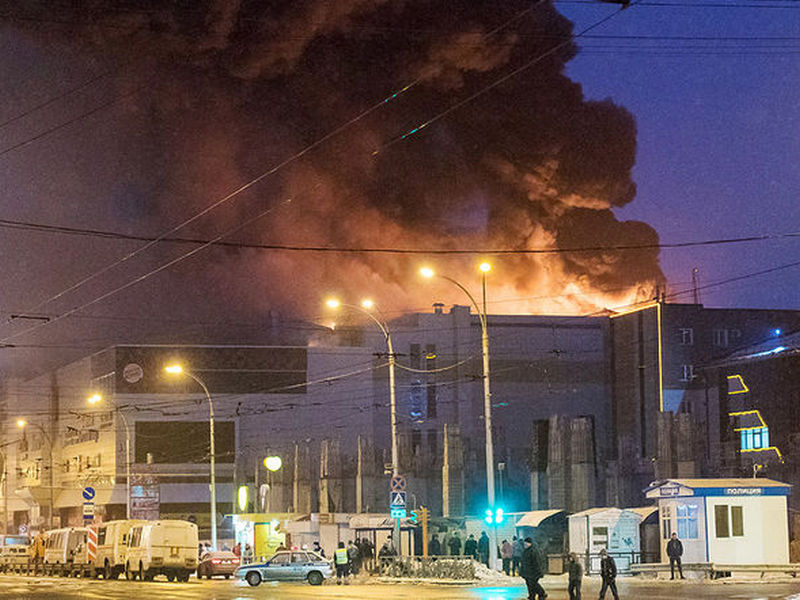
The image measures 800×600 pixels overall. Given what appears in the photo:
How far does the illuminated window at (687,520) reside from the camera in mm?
42562

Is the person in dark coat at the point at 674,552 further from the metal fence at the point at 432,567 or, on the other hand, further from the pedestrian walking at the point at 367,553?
the pedestrian walking at the point at 367,553

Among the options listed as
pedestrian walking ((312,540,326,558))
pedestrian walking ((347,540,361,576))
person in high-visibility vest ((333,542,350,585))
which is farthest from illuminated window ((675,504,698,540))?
pedestrian walking ((312,540,326,558))

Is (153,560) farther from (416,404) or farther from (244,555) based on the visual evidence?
(416,404)

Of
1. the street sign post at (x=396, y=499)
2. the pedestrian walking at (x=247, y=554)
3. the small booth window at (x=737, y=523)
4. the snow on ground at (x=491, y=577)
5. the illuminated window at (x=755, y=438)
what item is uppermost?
the illuminated window at (x=755, y=438)

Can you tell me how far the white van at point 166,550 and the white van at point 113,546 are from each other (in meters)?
1.31

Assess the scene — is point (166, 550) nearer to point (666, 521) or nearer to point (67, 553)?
point (67, 553)

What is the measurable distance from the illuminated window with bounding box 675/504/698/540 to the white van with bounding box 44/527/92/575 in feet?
89.9

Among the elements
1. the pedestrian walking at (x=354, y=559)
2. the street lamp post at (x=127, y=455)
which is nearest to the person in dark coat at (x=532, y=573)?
the pedestrian walking at (x=354, y=559)

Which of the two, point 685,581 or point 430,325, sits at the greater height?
point 430,325

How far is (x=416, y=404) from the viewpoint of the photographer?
94.2 metres

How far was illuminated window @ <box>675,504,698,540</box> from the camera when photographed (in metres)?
42.6

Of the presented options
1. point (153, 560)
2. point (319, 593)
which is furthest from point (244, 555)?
point (319, 593)

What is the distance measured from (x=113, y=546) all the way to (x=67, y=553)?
6.24 metres

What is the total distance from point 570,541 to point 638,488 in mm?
21214
